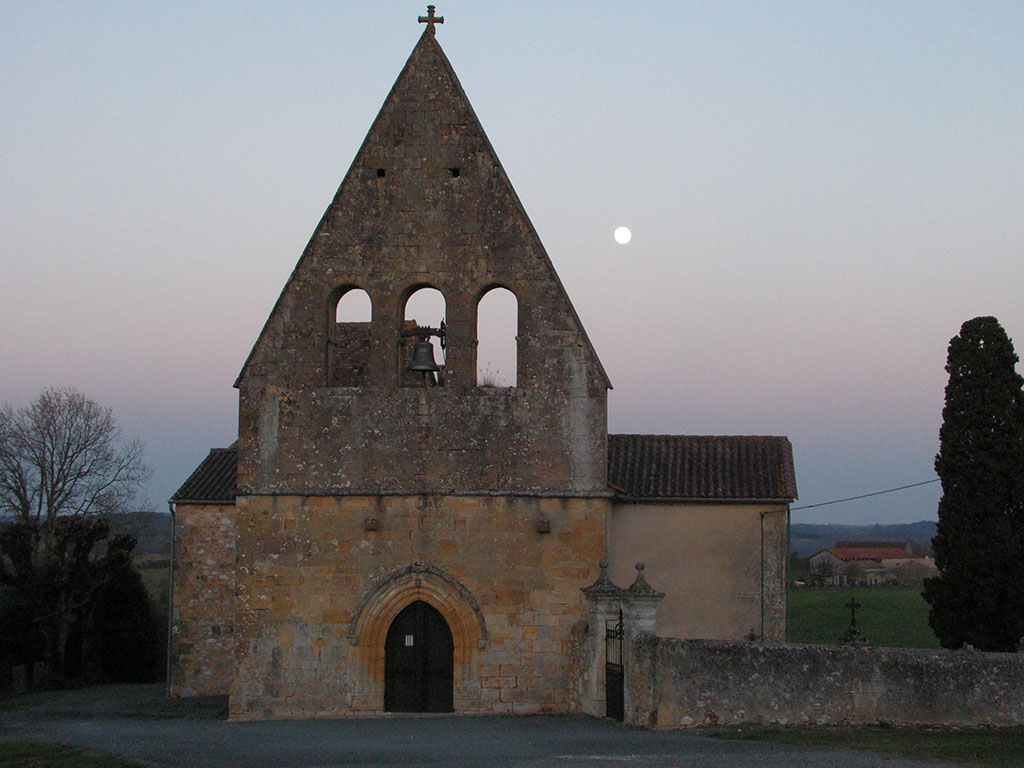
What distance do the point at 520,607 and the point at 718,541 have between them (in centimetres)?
519

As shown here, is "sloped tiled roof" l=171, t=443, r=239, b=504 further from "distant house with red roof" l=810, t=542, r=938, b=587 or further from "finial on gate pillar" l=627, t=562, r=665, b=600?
"distant house with red roof" l=810, t=542, r=938, b=587

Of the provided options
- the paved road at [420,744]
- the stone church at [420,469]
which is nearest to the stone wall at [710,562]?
the stone church at [420,469]

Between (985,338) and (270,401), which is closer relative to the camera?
(270,401)

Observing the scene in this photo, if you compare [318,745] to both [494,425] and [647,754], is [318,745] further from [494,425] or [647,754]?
[494,425]

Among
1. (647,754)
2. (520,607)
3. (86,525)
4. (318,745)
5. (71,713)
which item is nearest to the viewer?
(647,754)

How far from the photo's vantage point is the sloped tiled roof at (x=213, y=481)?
2892 cm

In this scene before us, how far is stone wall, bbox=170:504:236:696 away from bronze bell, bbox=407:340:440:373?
1023 centimetres

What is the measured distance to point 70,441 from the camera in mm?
42000

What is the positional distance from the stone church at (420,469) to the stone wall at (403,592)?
32mm

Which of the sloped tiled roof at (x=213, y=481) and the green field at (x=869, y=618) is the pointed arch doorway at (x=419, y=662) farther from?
the green field at (x=869, y=618)

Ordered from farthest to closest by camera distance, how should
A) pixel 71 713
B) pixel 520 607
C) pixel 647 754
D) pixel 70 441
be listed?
pixel 70 441 → pixel 71 713 → pixel 520 607 → pixel 647 754

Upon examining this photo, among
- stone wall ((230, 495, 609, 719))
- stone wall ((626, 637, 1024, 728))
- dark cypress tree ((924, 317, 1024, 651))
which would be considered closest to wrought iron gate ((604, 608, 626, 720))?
stone wall ((626, 637, 1024, 728))

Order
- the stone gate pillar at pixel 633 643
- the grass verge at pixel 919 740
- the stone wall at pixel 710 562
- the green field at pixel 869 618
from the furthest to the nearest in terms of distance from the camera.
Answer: the green field at pixel 869 618
the stone wall at pixel 710 562
the stone gate pillar at pixel 633 643
the grass verge at pixel 919 740

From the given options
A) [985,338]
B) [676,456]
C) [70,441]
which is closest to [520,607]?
[676,456]
